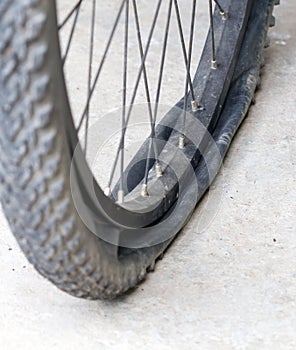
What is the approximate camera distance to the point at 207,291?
141 centimetres

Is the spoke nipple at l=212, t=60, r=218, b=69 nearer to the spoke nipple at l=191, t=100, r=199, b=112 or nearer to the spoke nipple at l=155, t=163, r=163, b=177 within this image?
the spoke nipple at l=191, t=100, r=199, b=112

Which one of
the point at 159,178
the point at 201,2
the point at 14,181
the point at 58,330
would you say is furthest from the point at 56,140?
the point at 201,2

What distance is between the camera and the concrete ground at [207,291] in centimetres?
132

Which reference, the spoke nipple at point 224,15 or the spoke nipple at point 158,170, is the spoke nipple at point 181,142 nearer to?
the spoke nipple at point 158,170

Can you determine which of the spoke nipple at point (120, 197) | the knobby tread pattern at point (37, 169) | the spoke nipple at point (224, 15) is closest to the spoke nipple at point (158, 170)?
the spoke nipple at point (120, 197)

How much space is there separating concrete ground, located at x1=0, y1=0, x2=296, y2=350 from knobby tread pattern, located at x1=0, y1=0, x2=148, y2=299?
0.31ft

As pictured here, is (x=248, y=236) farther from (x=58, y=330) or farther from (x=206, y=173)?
(x=58, y=330)

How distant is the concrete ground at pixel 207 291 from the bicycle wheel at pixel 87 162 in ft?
0.14

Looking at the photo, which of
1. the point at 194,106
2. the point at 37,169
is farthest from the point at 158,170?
the point at 37,169

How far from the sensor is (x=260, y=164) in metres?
1.70

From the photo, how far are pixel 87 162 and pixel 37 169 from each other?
30 cm

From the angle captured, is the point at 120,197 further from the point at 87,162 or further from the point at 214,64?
the point at 214,64

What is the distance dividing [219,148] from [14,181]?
0.63 meters

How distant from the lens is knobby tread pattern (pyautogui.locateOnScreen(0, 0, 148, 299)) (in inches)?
41.4
